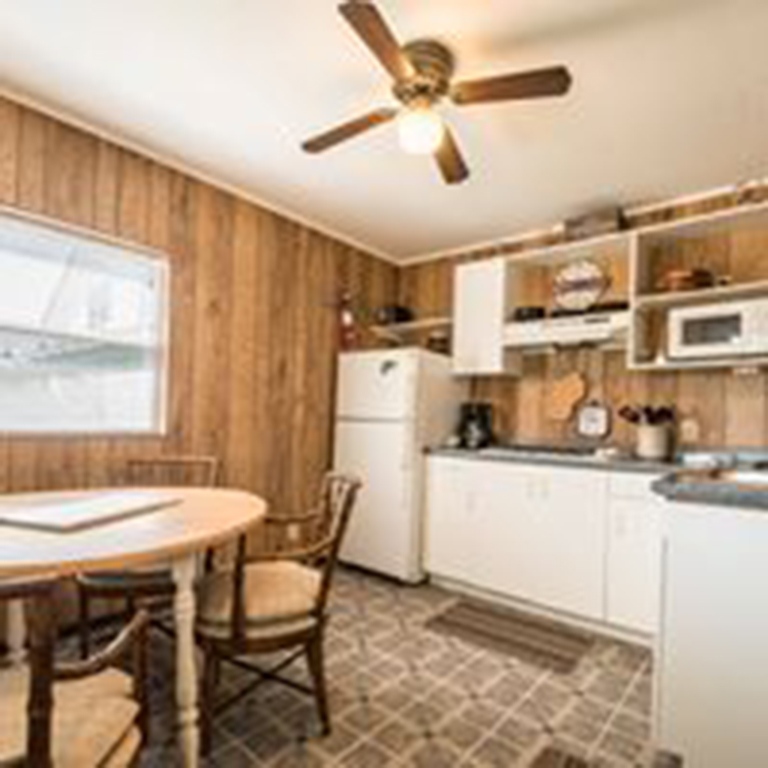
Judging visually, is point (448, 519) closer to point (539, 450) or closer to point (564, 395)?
point (539, 450)

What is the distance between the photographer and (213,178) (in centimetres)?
311

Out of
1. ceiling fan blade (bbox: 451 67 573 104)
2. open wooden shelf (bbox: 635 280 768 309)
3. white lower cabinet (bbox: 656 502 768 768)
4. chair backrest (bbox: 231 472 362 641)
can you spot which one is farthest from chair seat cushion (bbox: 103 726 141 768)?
open wooden shelf (bbox: 635 280 768 309)

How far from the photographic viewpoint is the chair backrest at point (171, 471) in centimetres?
269

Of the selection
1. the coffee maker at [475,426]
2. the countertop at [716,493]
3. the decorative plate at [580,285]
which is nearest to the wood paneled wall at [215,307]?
the coffee maker at [475,426]

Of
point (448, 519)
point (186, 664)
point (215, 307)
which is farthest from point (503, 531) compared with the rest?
point (215, 307)

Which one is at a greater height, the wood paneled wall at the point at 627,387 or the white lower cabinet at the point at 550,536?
the wood paneled wall at the point at 627,387

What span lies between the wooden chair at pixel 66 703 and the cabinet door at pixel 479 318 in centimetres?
277

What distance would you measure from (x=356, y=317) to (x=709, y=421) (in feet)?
8.12

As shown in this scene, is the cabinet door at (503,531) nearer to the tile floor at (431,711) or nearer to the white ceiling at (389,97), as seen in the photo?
the tile floor at (431,711)

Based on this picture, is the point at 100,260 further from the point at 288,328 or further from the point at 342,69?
the point at 342,69

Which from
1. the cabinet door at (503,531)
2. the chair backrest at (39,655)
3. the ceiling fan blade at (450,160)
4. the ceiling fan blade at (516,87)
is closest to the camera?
the chair backrest at (39,655)

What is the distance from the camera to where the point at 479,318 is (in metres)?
3.64

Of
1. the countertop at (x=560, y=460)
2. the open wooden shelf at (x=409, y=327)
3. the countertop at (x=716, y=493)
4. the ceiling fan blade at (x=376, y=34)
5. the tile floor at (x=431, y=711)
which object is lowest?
the tile floor at (x=431, y=711)

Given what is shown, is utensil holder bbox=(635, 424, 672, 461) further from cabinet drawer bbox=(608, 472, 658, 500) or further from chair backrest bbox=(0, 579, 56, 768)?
chair backrest bbox=(0, 579, 56, 768)
